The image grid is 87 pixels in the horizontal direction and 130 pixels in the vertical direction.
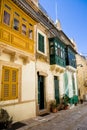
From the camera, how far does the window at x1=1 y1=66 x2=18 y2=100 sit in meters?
7.90

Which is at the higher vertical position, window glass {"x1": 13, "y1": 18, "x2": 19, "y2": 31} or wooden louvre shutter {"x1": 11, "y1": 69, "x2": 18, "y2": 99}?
window glass {"x1": 13, "y1": 18, "x2": 19, "y2": 31}

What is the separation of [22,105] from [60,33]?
36.2ft

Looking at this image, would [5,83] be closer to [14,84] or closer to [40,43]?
[14,84]

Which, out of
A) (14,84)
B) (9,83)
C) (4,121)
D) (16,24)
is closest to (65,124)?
(4,121)

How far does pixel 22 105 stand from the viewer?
9023 millimetres

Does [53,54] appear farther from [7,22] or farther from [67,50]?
[7,22]

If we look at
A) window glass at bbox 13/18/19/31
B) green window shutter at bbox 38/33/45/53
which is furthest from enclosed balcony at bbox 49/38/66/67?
window glass at bbox 13/18/19/31

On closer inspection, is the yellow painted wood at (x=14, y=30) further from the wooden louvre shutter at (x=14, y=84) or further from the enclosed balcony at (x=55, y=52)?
the enclosed balcony at (x=55, y=52)

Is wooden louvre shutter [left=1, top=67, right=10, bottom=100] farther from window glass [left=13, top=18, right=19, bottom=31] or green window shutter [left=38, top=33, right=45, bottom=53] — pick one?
green window shutter [left=38, top=33, right=45, bottom=53]

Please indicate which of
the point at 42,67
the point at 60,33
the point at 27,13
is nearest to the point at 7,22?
the point at 27,13

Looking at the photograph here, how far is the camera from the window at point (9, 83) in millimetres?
7899

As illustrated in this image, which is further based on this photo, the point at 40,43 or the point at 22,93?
the point at 40,43

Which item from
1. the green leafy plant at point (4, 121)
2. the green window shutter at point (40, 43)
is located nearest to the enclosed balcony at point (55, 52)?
the green window shutter at point (40, 43)

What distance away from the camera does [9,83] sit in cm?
827
